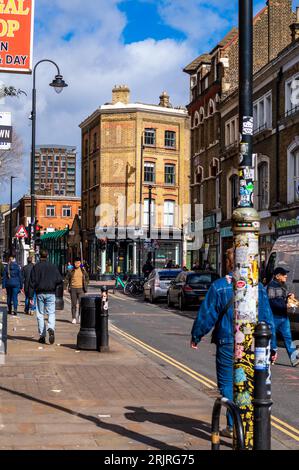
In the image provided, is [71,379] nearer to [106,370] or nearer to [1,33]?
[106,370]

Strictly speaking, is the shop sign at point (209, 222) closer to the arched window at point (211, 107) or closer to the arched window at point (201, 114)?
the arched window at point (211, 107)

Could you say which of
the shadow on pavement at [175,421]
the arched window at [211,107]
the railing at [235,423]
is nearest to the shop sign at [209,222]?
the arched window at [211,107]

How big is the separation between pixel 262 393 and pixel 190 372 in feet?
22.2

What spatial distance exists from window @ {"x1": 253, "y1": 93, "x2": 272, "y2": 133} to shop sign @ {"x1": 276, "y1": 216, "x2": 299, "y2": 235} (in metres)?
5.08

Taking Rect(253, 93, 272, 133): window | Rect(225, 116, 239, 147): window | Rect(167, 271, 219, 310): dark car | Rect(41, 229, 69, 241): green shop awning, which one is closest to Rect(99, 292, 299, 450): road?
Rect(167, 271, 219, 310): dark car

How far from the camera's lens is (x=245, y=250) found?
20.8 feet

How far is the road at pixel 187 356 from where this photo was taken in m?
8.73

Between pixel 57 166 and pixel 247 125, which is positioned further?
pixel 57 166

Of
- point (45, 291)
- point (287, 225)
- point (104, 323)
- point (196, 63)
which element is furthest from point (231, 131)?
point (104, 323)

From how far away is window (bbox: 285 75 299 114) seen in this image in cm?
3184

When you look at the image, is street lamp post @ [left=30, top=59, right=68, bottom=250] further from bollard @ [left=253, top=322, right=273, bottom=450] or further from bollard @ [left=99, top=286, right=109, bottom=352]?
bollard @ [left=253, top=322, right=273, bottom=450]

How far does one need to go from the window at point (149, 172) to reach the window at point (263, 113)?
2366 centimetres

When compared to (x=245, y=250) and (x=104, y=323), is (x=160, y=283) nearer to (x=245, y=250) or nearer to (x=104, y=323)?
(x=104, y=323)

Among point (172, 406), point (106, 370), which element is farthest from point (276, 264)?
point (172, 406)
